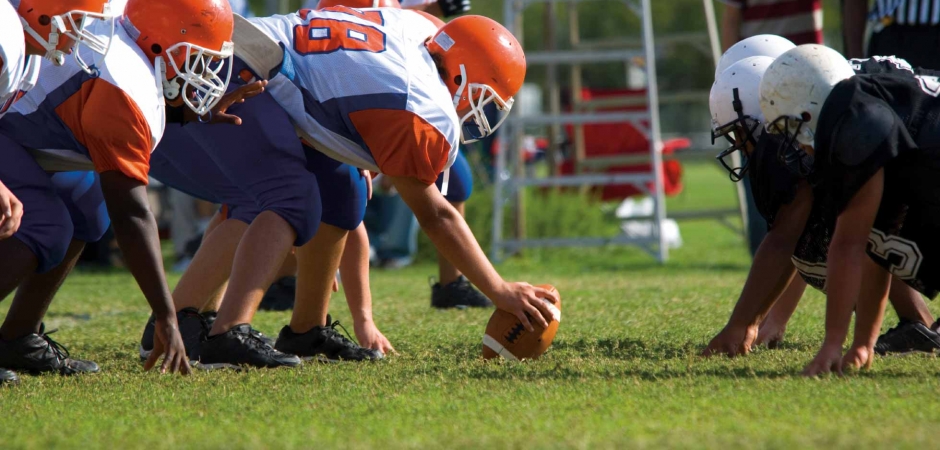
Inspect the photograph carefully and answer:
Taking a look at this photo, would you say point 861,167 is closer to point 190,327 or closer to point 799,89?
point 799,89

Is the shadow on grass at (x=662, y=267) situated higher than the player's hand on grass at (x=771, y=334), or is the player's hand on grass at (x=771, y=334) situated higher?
the player's hand on grass at (x=771, y=334)

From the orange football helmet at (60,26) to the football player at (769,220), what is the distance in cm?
187

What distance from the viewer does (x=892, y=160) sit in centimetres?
288

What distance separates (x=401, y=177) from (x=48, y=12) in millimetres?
1098

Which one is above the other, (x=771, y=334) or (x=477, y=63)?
(x=477, y=63)

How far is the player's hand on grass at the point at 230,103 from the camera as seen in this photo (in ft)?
11.0

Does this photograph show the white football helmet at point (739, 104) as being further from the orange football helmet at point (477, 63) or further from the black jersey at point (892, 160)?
the orange football helmet at point (477, 63)

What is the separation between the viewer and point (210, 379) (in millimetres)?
3146

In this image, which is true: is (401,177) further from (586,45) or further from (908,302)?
(586,45)

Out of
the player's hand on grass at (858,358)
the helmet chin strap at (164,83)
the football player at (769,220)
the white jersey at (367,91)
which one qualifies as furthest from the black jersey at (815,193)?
the helmet chin strap at (164,83)

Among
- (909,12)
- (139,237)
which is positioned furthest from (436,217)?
(909,12)

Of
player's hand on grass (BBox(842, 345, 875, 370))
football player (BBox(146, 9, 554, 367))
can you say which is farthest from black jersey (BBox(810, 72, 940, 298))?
football player (BBox(146, 9, 554, 367))

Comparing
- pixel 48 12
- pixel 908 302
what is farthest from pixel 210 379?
pixel 908 302

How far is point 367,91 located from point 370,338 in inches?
38.0
